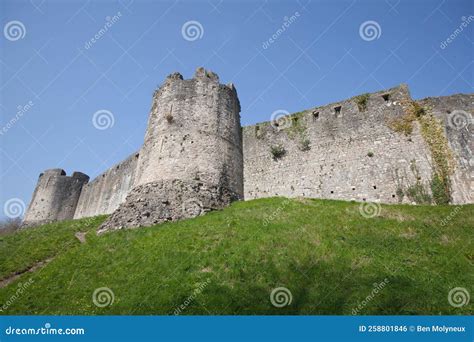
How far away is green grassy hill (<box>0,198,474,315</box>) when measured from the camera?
9.30 meters

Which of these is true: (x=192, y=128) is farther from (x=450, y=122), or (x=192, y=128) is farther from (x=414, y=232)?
(x=450, y=122)

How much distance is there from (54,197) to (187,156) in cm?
2442

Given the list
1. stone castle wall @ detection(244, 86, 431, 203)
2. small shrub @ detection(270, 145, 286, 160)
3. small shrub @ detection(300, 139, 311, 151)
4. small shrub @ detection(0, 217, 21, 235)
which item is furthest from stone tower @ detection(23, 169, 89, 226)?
small shrub @ detection(300, 139, 311, 151)

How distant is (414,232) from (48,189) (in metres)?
36.1

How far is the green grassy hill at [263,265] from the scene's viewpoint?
9305 millimetres

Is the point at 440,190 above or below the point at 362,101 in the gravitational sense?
below

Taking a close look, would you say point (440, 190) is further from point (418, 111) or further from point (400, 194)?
point (418, 111)

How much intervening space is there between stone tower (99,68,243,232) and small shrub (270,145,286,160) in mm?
2206

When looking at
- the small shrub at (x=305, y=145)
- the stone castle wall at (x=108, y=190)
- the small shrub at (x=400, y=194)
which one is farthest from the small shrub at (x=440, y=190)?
the stone castle wall at (x=108, y=190)

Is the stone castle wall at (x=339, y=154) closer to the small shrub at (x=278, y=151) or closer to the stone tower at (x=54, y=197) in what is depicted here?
the small shrub at (x=278, y=151)

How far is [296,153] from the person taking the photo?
72.0 feet

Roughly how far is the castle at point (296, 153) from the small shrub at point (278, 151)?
0.08 m

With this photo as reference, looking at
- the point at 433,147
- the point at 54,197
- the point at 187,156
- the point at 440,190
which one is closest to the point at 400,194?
the point at 440,190

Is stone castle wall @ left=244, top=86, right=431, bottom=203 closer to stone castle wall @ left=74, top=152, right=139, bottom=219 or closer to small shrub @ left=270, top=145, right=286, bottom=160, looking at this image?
small shrub @ left=270, top=145, right=286, bottom=160
